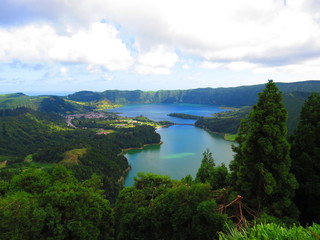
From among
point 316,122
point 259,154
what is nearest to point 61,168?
point 259,154

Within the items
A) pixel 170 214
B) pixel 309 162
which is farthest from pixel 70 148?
pixel 309 162

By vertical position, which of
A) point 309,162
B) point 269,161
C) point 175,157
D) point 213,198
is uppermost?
point 269,161

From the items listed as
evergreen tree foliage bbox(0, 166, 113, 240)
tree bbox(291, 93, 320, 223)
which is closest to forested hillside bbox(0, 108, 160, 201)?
evergreen tree foliage bbox(0, 166, 113, 240)

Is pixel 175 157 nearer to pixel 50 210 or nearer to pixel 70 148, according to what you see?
pixel 70 148

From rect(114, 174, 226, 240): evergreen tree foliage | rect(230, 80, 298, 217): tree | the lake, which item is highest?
Result: rect(230, 80, 298, 217): tree

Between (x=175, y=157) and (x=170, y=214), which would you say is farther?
(x=175, y=157)

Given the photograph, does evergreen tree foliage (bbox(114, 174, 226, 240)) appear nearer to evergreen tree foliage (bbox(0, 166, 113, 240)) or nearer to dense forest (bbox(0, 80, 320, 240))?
dense forest (bbox(0, 80, 320, 240))

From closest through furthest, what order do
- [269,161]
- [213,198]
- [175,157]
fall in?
[269,161] → [213,198] → [175,157]
